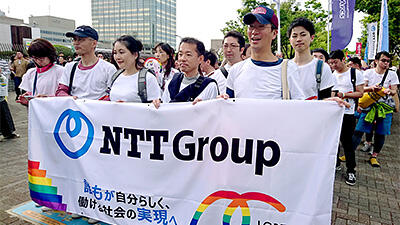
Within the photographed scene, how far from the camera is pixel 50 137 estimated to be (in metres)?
3.00

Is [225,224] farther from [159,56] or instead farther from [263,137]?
[159,56]

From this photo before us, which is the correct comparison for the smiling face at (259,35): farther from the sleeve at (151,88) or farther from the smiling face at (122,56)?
the smiling face at (122,56)

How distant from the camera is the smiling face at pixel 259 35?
231 centimetres

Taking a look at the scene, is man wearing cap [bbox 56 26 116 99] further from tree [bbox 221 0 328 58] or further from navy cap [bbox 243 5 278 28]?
tree [bbox 221 0 328 58]

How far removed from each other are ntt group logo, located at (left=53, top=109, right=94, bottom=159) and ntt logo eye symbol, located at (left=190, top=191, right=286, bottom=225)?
1260mm

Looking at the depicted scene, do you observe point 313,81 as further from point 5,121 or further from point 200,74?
point 5,121

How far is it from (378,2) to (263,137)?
21978 mm

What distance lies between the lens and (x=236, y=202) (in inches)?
89.9

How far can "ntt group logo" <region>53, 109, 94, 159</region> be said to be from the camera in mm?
2820

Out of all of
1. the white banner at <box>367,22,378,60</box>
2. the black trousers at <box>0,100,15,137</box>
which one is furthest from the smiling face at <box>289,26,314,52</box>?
the white banner at <box>367,22,378,60</box>

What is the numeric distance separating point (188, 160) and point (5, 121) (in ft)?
20.3

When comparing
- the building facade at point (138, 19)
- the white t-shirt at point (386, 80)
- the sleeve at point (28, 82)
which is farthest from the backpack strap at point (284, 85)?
the building facade at point (138, 19)

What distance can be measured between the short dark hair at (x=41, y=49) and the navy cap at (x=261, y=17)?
2.49 metres

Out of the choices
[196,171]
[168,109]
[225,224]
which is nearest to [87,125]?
[168,109]
